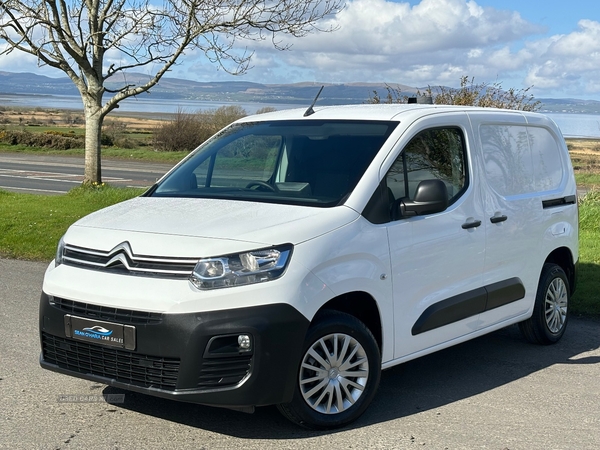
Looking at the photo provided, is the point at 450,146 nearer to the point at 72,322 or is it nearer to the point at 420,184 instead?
the point at 420,184

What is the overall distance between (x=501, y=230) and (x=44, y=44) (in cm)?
1126

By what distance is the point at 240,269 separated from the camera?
14.1ft

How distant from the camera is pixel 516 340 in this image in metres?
7.09

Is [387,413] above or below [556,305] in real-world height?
below

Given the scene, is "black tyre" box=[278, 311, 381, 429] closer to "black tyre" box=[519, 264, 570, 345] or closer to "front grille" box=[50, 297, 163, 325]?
"front grille" box=[50, 297, 163, 325]

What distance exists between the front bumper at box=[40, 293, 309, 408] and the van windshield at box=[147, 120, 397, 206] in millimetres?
971

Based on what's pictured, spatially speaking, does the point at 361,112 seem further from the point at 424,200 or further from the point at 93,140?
the point at 93,140

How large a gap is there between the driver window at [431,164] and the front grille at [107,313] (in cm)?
174

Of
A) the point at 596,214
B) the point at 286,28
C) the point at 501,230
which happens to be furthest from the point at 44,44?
the point at 501,230

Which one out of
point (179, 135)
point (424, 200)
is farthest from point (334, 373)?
point (179, 135)

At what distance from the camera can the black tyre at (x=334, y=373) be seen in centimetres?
451

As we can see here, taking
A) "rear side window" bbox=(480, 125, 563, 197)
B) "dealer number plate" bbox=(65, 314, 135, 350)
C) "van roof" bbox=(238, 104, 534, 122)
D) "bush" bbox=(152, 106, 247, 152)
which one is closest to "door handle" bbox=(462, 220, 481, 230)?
"rear side window" bbox=(480, 125, 563, 197)

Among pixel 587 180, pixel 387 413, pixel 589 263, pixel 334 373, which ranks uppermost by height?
pixel 587 180

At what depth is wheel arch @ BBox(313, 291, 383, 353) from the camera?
4773mm
